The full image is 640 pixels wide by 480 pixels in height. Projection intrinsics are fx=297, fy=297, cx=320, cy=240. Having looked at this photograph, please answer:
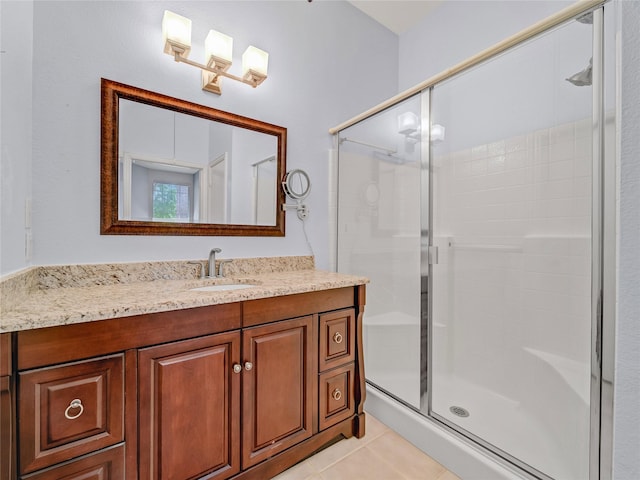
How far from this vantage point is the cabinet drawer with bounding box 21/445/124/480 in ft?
2.77

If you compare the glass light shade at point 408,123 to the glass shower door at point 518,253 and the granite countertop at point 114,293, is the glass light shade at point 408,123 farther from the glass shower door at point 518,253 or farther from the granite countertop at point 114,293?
the granite countertop at point 114,293

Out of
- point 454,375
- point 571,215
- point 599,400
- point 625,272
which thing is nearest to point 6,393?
point 625,272

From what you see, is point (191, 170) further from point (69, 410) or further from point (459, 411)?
point (459, 411)

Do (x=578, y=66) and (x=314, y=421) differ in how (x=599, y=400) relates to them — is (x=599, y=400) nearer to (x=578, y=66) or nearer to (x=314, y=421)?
(x=314, y=421)

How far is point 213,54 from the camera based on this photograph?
156 cm

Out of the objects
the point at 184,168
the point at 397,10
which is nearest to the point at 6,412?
the point at 184,168

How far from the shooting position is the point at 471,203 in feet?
6.45

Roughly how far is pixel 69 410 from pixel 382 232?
1.88 m

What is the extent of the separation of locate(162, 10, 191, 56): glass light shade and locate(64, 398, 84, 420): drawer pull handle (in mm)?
1546

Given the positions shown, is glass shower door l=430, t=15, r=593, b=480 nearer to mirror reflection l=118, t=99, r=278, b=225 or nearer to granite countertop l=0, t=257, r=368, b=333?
granite countertop l=0, t=257, r=368, b=333

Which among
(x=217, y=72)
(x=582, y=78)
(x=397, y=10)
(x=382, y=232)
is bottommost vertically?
(x=382, y=232)

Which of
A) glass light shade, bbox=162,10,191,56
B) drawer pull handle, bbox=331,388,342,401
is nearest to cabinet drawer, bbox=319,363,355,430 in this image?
drawer pull handle, bbox=331,388,342,401

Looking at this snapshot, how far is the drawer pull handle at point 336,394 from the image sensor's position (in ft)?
4.99

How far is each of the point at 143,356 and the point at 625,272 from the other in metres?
1.20
